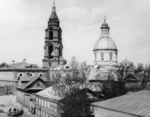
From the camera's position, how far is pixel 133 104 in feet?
57.0

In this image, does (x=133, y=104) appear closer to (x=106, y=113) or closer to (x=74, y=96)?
(x=106, y=113)

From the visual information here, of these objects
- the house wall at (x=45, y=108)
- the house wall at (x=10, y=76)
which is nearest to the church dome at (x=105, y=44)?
the house wall at (x=10, y=76)

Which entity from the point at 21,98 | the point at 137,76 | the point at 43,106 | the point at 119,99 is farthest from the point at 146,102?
the point at 137,76

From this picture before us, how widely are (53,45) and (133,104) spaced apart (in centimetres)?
6669

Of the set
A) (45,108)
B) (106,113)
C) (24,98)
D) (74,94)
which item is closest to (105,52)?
(24,98)

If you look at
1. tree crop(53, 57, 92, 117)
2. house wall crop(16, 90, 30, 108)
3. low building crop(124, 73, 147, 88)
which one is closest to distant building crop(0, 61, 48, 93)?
house wall crop(16, 90, 30, 108)

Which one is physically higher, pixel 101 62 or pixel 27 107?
pixel 101 62

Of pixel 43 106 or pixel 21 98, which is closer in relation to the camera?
pixel 43 106

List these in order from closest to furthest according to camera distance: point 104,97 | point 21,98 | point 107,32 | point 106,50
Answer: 1. point 104,97
2. point 21,98
3. point 106,50
4. point 107,32

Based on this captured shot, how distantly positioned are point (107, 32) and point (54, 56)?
20397 mm


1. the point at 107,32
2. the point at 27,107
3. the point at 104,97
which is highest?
the point at 107,32

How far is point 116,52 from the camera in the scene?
236 ft

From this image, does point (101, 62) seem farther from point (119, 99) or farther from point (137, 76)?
point (119, 99)

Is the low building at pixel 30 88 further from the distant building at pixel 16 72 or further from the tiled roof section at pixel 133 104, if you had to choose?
the distant building at pixel 16 72
